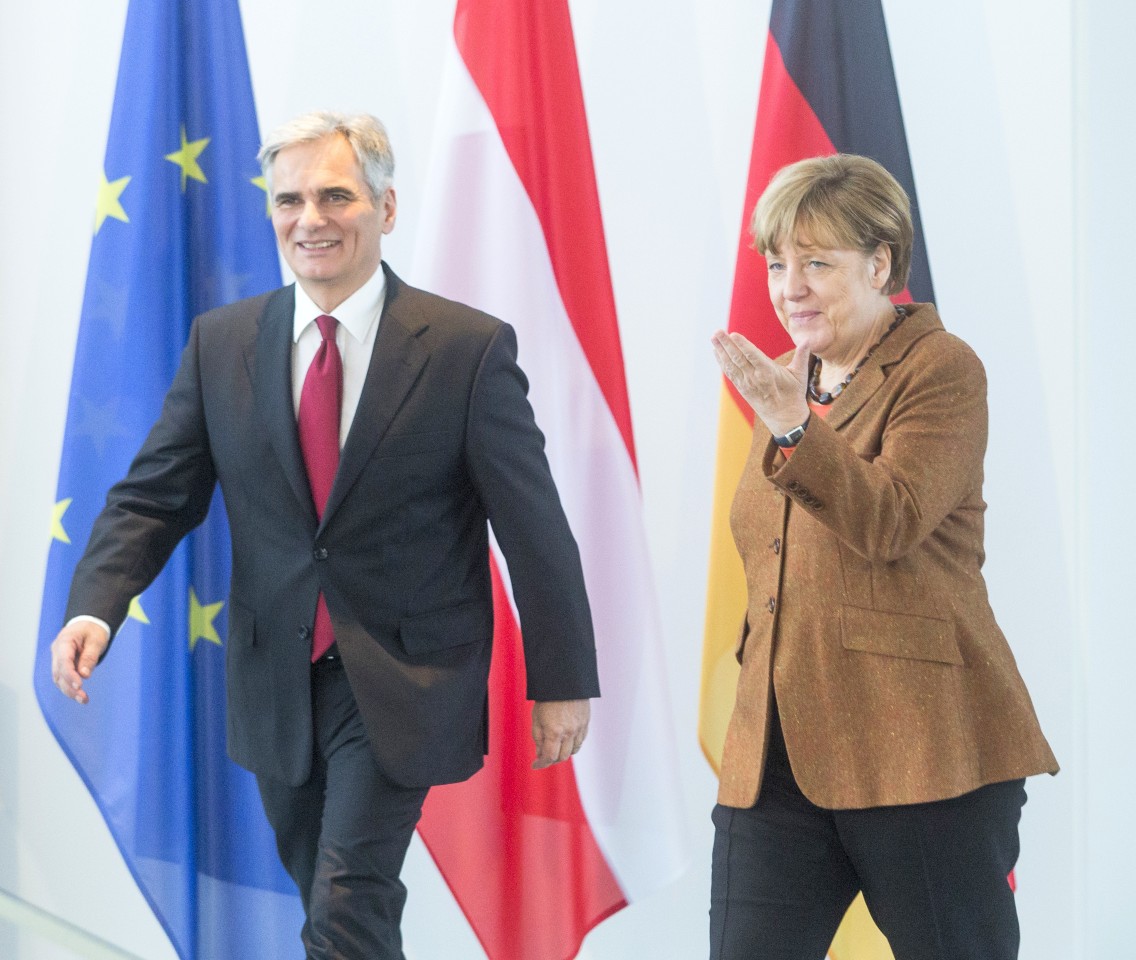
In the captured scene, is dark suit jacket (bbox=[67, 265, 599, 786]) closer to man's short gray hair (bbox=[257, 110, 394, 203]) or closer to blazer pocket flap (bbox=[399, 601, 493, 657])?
blazer pocket flap (bbox=[399, 601, 493, 657])

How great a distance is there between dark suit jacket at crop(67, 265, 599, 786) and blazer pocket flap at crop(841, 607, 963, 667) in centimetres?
61

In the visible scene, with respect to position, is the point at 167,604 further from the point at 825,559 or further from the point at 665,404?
the point at 825,559

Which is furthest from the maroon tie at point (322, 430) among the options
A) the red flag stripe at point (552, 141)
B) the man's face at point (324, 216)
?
the red flag stripe at point (552, 141)

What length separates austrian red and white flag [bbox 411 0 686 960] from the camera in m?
2.76

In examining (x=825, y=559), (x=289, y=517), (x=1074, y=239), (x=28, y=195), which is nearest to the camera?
(x=825, y=559)

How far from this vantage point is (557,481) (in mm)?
2771

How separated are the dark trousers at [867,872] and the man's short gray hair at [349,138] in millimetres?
1166

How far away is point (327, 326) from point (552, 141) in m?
0.78

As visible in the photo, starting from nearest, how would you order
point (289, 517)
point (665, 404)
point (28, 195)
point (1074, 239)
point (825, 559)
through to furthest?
point (825, 559) → point (289, 517) → point (1074, 239) → point (665, 404) → point (28, 195)

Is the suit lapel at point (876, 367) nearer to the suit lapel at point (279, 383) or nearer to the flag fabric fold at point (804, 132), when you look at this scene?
the flag fabric fold at point (804, 132)

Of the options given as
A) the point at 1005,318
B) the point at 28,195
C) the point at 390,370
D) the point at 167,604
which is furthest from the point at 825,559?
the point at 28,195

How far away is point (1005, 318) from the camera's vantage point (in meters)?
2.78

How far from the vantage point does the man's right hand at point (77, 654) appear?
2.15 m

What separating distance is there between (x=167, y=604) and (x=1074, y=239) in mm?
2045
